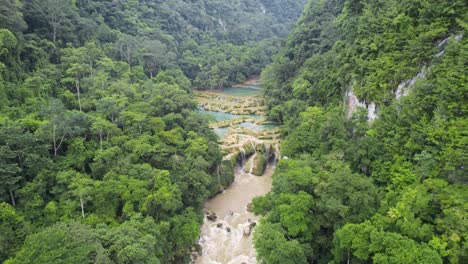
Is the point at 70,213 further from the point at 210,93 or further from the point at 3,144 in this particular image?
the point at 210,93

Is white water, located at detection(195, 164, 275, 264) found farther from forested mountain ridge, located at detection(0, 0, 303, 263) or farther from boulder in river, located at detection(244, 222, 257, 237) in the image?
forested mountain ridge, located at detection(0, 0, 303, 263)

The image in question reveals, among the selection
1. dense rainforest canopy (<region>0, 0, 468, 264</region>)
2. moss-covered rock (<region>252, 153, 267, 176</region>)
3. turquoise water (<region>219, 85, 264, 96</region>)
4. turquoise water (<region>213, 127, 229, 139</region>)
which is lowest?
moss-covered rock (<region>252, 153, 267, 176</region>)

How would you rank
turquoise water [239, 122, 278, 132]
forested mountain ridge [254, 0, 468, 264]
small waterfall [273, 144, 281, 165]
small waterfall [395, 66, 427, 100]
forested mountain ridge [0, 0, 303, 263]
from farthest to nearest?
1. turquoise water [239, 122, 278, 132]
2. small waterfall [273, 144, 281, 165]
3. small waterfall [395, 66, 427, 100]
4. forested mountain ridge [0, 0, 303, 263]
5. forested mountain ridge [254, 0, 468, 264]

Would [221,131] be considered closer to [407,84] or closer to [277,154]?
[277,154]

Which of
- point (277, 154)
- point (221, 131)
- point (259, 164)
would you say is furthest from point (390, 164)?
point (221, 131)

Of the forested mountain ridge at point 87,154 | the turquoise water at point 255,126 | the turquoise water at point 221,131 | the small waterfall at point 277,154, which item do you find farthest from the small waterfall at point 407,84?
the turquoise water at point 255,126

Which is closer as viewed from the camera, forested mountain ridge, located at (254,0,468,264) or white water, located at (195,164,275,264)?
forested mountain ridge, located at (254,0,468,264)

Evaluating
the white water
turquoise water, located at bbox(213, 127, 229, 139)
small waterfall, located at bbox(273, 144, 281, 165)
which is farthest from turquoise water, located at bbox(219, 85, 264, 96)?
the white water

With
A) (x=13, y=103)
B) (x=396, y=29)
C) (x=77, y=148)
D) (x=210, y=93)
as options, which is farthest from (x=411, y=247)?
(x=210, y=93)
